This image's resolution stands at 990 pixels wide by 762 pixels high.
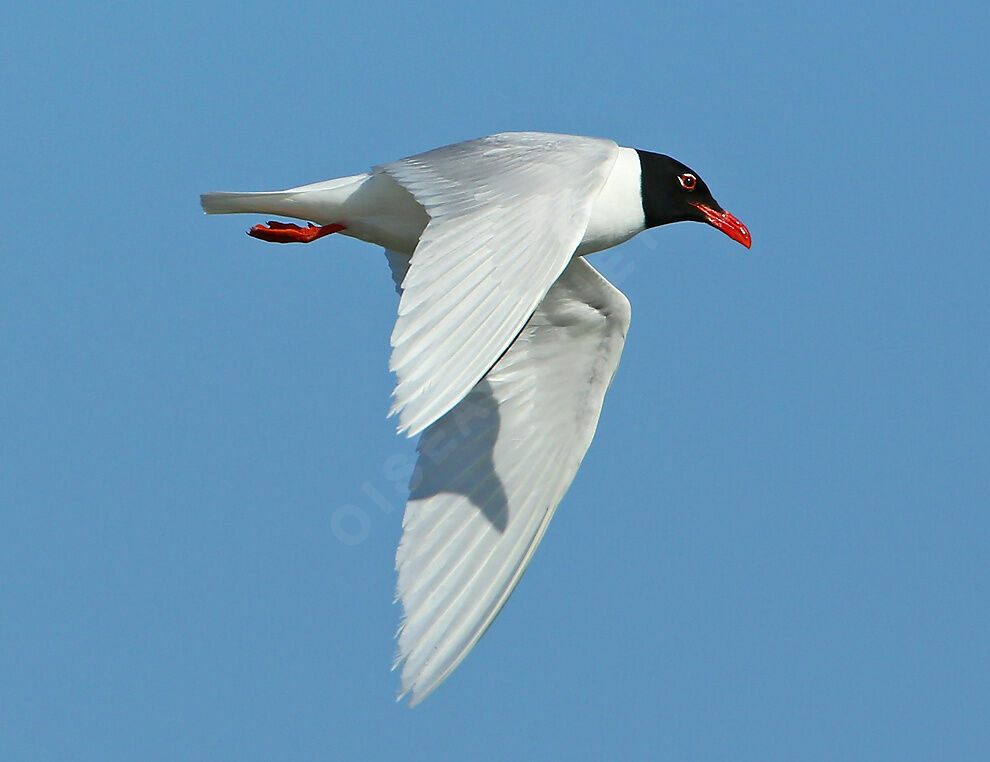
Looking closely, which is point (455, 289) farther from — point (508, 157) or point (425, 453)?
point (425, 453)

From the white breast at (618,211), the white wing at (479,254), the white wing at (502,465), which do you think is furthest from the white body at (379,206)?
the white wing at (479,254)

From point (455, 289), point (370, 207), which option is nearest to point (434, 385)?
point (455, 289)

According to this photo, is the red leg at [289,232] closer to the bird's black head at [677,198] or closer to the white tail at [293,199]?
the white tail at [293,199]

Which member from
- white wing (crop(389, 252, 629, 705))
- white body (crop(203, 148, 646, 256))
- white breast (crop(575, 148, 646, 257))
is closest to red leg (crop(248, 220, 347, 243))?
white body (crop(203, 148, 646, 256))

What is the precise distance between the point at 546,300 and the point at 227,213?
1.89 meters

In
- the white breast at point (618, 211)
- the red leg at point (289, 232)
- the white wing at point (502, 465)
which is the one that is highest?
the white breast at point (618, 211)

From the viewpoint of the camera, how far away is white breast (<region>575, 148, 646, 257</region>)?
794 centimetres

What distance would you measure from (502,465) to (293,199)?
195cm

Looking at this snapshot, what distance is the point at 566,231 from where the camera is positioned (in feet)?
20.7

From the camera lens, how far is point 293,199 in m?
8.10

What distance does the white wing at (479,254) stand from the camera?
5.79 meters

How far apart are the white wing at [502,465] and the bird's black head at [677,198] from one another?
1.77 feet

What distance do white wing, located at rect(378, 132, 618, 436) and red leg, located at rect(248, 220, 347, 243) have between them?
1.14 metres

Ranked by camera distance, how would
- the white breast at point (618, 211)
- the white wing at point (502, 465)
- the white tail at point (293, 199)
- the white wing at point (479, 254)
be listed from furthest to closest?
1. the white wing at point (502, 465)
2. the white tail at point (293, 199)
3. the white breast at point (618, 211)
4. the white wing at point (479, 254)
